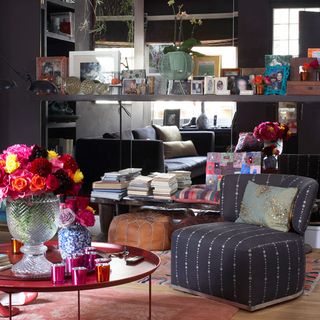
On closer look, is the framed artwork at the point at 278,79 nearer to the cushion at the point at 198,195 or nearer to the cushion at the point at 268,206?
the cushion at the point at 198,195

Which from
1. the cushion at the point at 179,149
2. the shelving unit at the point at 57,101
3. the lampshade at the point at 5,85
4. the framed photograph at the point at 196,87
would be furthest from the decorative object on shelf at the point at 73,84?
the framed photograph at the point at 196,87

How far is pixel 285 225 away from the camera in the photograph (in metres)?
4.93

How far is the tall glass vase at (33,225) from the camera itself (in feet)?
12.8

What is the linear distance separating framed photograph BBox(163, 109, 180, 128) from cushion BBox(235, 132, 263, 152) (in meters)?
0.56

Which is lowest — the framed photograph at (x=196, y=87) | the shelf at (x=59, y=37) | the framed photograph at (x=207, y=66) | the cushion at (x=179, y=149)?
the cushion at (x=179, y=149)

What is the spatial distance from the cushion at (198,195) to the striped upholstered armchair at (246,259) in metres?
1.06

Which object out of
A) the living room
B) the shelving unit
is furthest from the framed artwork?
the shelving unit

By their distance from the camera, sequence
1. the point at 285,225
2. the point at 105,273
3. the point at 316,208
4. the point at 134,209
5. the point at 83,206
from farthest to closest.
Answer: the point at 134,209
the point at 316,208
the point at 285,225
the point at 83,206
the point at 105,273

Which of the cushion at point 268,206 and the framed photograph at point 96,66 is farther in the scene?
the framed photograph at point 96,66

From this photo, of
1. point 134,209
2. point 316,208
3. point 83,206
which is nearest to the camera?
point 83,206

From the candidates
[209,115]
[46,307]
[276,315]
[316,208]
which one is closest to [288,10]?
[209,115]

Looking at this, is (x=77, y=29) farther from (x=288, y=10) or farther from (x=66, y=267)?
(x=66, y=267)

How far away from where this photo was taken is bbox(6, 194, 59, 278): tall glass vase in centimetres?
392

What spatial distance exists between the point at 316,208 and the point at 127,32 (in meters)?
2.20
